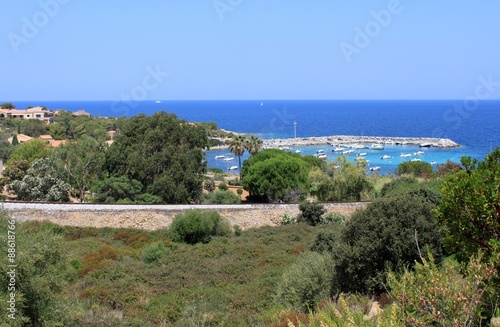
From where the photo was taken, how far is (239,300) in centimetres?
1627

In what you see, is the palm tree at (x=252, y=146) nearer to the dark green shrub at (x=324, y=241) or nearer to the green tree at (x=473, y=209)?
the dark green shrub at (x=324, y=241)

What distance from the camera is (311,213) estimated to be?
30391mm

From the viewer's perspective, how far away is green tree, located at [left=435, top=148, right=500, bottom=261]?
9.38 meters

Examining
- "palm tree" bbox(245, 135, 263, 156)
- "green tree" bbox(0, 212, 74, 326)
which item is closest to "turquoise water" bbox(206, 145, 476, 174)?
"palm tree" bbox(245, 135, 263, 156)

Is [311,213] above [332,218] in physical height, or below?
above

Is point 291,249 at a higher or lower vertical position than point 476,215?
lower

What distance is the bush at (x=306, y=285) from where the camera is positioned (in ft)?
48.4

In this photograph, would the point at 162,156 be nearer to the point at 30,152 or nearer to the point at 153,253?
the point at 153,253

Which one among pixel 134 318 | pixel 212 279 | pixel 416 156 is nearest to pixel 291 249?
pixel 212 279

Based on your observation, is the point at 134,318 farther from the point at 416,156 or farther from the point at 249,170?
the point at 416,156

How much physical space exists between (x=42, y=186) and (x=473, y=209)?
113ft

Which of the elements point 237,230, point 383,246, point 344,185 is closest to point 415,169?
point 344,185

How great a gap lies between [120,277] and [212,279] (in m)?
3.57

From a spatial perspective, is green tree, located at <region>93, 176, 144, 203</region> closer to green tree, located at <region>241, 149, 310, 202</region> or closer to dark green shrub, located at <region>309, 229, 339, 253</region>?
green tree, located at <region>241, 149, 310, 202</region>
